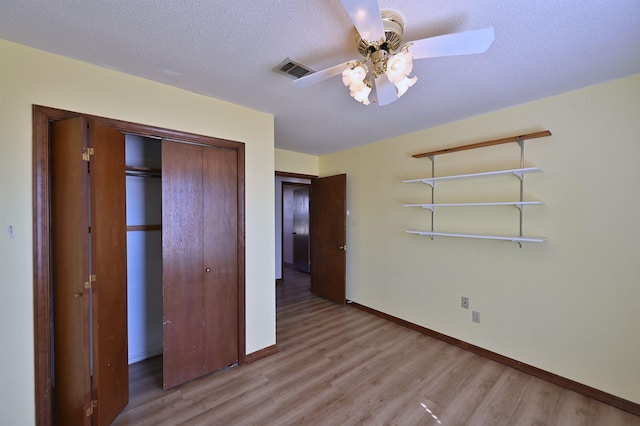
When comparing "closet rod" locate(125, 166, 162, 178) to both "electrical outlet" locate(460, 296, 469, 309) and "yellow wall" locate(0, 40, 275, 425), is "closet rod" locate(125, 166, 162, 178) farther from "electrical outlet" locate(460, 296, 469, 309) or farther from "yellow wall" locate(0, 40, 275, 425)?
"electrical outlet" locate(460, 296, 469, 309)

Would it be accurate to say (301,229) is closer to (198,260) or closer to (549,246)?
(198,260)

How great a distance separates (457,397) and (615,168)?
2136 millimetres

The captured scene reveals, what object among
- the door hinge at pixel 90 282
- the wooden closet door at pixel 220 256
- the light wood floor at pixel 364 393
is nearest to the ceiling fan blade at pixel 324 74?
the wooden closet door at pixel 220 256

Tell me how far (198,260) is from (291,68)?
171 cm

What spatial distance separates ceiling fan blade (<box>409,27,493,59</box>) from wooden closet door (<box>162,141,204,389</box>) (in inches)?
72.4

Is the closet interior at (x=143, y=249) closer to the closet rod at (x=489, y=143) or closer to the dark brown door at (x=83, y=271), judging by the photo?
the dark brown door at (x=83, y=271)

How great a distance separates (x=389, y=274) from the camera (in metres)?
3.46

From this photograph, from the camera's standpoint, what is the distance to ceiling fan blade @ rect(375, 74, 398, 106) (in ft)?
4.51

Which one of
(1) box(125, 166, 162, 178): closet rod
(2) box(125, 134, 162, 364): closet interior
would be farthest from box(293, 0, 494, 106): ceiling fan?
(2) box(125, 134, 162, 364): closet interior

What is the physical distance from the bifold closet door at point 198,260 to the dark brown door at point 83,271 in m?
0.39

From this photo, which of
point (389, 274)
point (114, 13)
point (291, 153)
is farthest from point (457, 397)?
point (291, 153)

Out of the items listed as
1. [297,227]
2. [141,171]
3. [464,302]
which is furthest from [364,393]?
[297,227]

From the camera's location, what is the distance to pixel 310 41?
1478mm

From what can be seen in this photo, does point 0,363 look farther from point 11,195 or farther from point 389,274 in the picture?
point 389,274
